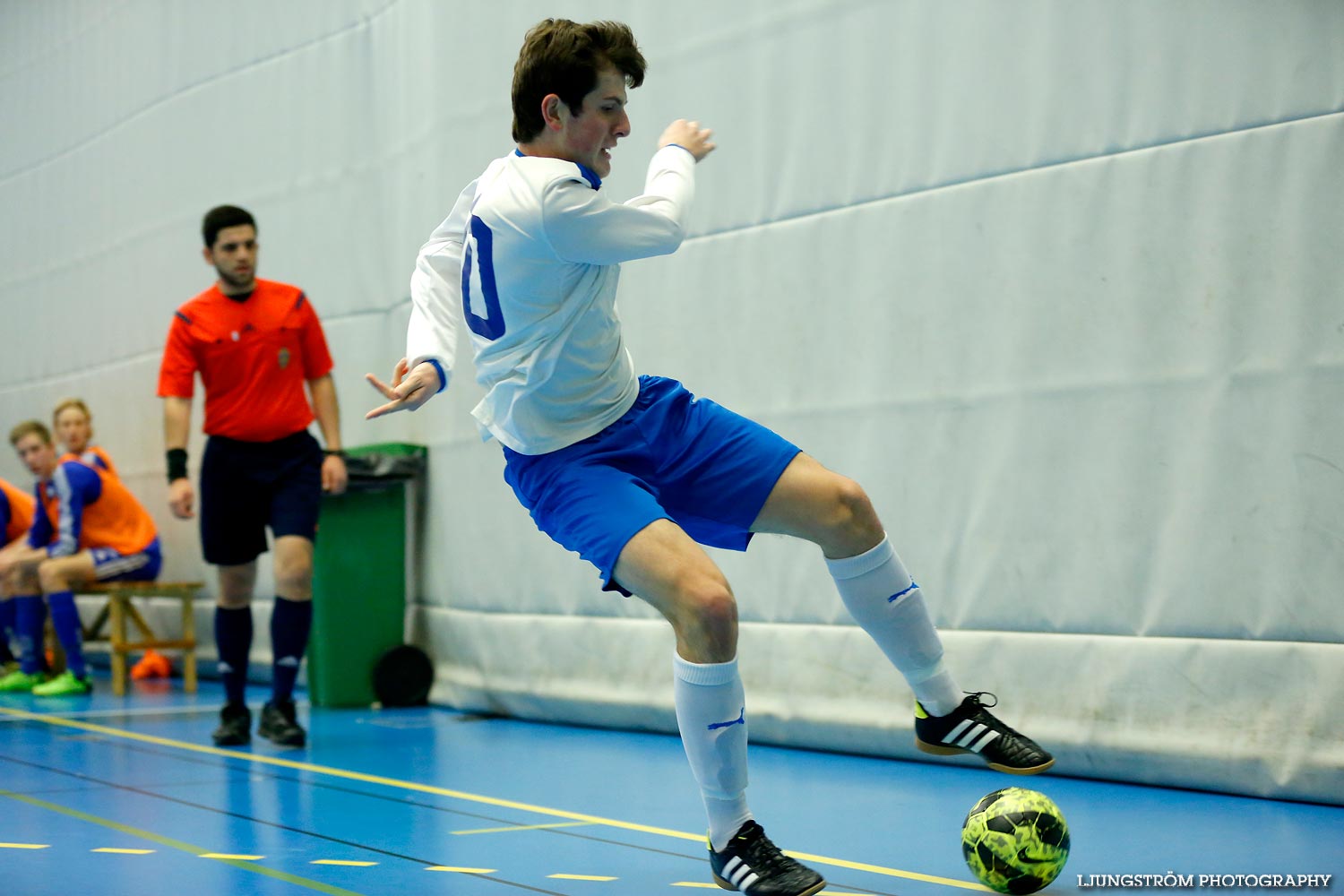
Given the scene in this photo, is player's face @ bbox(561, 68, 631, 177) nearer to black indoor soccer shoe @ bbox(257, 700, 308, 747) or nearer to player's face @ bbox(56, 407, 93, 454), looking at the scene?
black indoor soccer shoe @ bbox(257, 700, 308, 747)

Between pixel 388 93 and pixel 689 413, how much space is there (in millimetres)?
4663

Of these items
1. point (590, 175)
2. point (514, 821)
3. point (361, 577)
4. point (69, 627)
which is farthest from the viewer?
point (69, 627)

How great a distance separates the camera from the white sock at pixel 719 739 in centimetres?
291

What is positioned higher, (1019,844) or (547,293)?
(547,293)

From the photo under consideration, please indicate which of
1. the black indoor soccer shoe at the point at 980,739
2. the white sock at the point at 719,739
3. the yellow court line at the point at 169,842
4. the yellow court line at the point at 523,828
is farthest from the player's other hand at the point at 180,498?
the black indoor soccer shoe at the point at 980,739

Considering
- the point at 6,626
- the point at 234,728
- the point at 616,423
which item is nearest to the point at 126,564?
the point at 6,626

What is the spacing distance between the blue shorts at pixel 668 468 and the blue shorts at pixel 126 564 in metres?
5.80

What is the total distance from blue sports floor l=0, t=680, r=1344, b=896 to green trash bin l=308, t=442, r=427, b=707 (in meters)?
1.19

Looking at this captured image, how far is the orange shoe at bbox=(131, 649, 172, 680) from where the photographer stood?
906 centimetres

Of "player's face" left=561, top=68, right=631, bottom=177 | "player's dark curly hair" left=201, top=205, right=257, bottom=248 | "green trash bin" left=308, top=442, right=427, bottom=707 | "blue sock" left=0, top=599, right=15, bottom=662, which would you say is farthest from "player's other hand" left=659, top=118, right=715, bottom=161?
"blue sock" left=0, top=599, right=15, bottom=662

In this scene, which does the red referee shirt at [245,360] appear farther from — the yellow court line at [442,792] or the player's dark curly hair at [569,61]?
the player's dark curly hair at [569,61]

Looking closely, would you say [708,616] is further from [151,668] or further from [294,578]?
[151,668]

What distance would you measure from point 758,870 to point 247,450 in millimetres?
3453

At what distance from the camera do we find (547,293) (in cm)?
311
